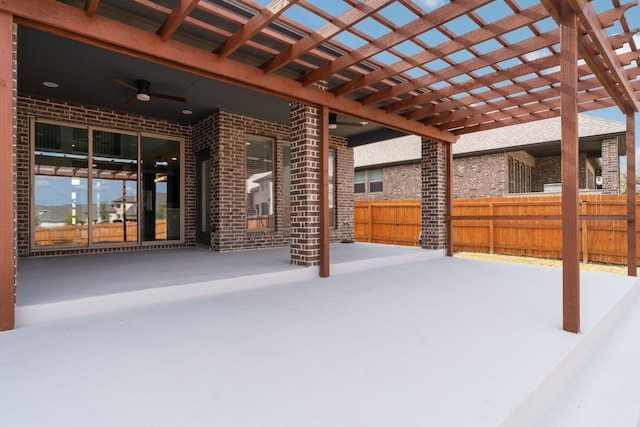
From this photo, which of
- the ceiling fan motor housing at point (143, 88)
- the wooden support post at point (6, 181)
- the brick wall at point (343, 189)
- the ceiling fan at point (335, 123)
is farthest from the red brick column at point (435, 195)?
the wooden support post at point (6, 181)

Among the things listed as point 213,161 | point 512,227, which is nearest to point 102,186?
point 213,161

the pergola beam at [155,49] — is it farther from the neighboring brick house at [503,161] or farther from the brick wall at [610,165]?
the brick wall at [610,165]

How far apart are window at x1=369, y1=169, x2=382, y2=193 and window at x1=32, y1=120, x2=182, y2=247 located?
37.3 ft

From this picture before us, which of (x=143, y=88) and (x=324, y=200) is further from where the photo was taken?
(x=143, y=88)

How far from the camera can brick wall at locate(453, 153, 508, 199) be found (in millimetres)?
13258

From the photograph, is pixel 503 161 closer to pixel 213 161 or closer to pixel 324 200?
pixel 324 200

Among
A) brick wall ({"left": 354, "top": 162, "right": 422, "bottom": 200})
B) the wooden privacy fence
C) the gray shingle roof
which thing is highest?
the gray shingle roof

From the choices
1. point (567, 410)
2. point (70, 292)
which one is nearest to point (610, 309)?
point (567, 410)

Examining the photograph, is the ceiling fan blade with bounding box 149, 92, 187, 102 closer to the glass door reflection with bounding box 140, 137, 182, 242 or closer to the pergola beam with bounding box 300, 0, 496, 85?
the glass door reflection with bounding box 140, 137, 182, 242

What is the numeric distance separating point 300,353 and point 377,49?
3.05 metres

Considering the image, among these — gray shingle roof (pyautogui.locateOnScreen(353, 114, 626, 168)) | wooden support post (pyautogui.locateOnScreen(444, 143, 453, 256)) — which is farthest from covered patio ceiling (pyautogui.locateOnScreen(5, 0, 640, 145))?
gray shingle roof (pyautogui.locateOnScreen(353, 114, 626, 168))

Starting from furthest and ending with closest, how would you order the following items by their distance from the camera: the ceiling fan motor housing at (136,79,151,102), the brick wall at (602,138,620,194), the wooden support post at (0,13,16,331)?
the brick wall at (602,138,620,194)
the ceiling fan motor housing at (136,79,151,102)
the wooden support post at (0,13,16,331)

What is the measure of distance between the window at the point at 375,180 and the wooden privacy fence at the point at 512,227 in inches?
194

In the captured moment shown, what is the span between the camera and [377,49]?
359 centimetres
